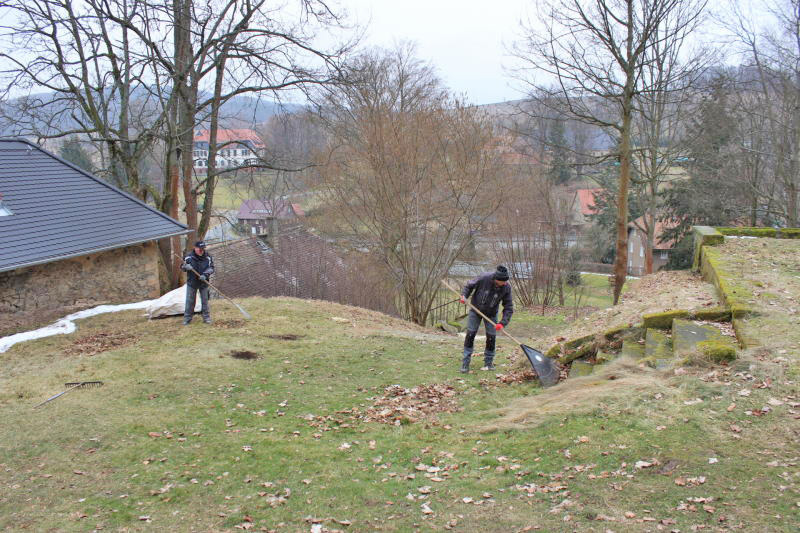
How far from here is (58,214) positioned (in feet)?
46.5

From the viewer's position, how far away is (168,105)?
17.6 m

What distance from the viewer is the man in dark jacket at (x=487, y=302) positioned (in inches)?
365

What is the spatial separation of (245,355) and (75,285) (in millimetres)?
6150

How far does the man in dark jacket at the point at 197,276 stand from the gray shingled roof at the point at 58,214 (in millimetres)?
2930

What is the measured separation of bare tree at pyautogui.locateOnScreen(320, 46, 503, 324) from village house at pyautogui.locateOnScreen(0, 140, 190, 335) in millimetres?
6298

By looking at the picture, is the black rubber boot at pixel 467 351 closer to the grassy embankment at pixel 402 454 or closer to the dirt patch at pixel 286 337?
the grassy embankment at pixel 402 454

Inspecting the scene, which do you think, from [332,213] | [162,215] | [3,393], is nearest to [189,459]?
[3,393]

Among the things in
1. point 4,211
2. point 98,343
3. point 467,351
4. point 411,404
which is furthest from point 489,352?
point 4,211

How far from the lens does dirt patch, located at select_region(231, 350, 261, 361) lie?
Result: 10648 mm

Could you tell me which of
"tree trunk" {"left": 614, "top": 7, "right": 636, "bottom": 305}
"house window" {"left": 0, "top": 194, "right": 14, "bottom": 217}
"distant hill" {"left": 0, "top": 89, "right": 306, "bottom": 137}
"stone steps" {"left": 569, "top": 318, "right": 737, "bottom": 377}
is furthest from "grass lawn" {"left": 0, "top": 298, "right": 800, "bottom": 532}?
"distant hill" {"left": 0, "top": 89, "right": 306, "bottom": 137}

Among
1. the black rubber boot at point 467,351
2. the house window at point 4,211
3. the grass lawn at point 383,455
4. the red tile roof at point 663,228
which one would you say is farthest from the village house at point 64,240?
the red tile roof at point 663,228

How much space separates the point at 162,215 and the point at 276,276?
691 cm

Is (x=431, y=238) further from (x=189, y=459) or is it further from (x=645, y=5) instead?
(x=189, y=459)

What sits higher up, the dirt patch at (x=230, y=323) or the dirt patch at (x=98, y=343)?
the dirt patch at (x=230, y=323)
